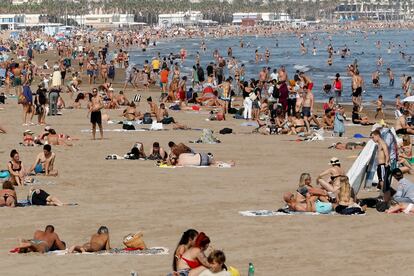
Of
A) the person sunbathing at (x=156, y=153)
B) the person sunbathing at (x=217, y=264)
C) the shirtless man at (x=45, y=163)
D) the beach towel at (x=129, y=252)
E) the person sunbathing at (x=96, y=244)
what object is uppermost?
the person sunbathing at (x=217, y=264)

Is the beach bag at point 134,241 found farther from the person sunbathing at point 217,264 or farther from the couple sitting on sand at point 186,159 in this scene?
the couple sitting on sand at point 186,159

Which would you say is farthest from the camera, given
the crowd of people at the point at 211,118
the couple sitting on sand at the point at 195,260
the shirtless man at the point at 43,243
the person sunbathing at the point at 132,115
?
the person sunbathing at the point at 132,115

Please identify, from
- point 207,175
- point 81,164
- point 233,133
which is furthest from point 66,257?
point 233,133

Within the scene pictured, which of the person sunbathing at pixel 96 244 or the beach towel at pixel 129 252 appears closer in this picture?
the beach towel at pixel 129 252

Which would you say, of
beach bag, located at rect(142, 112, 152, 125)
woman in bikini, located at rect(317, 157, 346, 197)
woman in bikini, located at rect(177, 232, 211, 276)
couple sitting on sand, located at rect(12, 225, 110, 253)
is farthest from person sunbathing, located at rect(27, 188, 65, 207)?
beach bag, located at rect(142, 112, 152, 125)

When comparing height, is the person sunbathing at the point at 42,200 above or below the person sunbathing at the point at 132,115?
above

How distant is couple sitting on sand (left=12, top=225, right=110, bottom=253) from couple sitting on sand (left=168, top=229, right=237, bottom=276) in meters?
2.09

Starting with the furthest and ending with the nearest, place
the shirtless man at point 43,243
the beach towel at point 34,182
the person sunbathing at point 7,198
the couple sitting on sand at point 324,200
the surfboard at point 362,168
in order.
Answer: the beach towel at point 34,182
the surfboard at point 362,168
the person sunbathing at point 7,198
the couple sitting on sand at point 324,200
the shirtless man at point 43,243

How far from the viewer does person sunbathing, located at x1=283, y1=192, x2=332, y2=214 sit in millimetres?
16562

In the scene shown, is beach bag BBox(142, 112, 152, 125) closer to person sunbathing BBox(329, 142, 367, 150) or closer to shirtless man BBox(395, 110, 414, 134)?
person sunbathing BBox(329, 142, 367, 150)

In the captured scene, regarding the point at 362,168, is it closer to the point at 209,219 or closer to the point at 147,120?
the point at 209,219

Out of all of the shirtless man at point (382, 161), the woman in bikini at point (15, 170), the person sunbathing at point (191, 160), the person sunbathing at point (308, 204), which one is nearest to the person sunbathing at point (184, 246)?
the person sunbathing at point (308, 204)

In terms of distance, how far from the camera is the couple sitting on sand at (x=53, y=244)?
1379cm

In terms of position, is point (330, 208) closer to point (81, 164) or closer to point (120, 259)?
point (120, 259)
